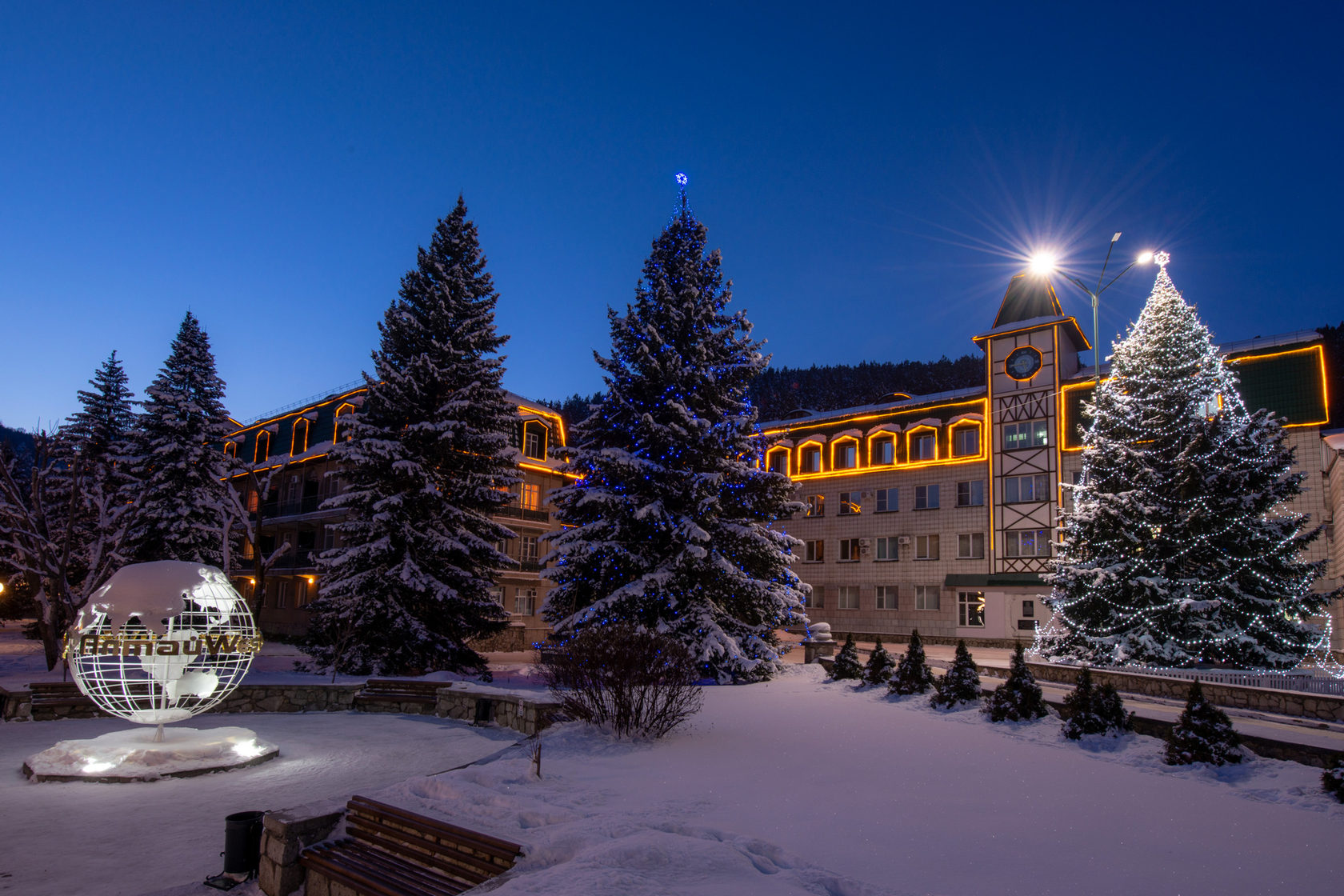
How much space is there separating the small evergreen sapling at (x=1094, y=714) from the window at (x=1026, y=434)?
88.7 feet

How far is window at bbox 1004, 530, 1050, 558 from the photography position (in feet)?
117

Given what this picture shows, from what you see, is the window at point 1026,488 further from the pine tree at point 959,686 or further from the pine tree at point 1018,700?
the pine tree at point 1018,700

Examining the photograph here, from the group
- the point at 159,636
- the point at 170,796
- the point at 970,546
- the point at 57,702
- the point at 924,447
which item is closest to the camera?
the point at 170,796

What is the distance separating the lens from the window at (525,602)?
3716 cm

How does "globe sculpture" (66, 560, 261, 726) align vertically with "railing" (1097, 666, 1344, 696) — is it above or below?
above

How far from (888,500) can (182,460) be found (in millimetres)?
32027

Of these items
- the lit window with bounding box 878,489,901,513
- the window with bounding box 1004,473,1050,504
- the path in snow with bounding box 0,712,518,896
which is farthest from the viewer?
the lit window with bounding box 878,489,901,513

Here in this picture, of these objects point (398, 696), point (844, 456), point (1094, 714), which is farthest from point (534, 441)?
point (1094, 714)

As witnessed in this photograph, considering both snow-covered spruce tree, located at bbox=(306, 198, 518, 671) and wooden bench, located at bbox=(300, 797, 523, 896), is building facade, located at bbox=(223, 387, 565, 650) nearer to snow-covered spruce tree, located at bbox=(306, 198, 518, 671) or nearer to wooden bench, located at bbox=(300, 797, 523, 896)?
snow-covered spruce tree, located at bbox=(306, 198, 518, 671)

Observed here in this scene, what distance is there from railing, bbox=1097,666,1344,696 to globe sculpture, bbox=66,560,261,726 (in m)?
16.3

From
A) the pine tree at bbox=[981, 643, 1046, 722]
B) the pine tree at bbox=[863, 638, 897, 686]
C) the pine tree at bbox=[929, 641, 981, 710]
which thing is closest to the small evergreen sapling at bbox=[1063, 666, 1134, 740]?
the pine tree at bbox=[981, 643, 1046, 722]

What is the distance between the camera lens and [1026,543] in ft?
118

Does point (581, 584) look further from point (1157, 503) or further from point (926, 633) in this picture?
point (926, 633)

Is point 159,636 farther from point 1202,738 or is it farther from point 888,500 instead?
point 888,500
